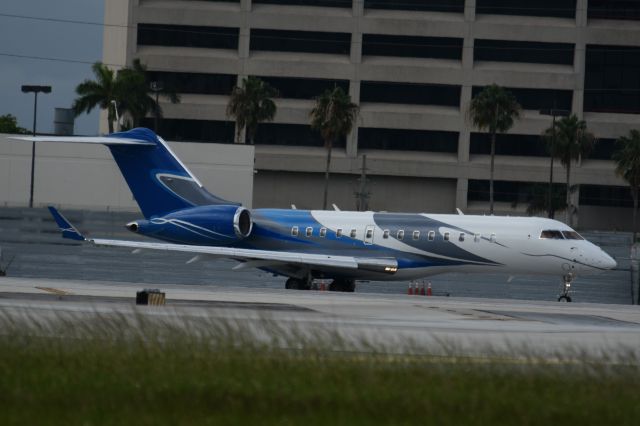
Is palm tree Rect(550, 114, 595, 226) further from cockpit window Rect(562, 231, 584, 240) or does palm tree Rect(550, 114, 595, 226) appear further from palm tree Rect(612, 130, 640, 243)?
cockpit window Rect(562, 231, 584, 240)

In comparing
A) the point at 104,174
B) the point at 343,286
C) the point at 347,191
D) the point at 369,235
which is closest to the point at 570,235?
the point at 369,235

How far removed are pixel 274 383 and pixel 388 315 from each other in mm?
11399

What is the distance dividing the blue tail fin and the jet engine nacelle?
506 millimetres

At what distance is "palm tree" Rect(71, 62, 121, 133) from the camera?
85000 mm

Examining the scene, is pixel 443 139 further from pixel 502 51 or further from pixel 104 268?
pixel 104 268

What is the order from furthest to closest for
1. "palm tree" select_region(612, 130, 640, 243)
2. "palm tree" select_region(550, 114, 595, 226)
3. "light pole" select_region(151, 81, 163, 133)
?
"palm tree" select_region(550, 114, 595, 226) < "light pole" select_region(151, 81, 163, 133) < "palm tree" select_region(612, 130, 640, 243)

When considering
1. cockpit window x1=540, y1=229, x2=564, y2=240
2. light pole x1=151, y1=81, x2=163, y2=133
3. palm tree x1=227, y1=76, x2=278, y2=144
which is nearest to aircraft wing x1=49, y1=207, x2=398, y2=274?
cockpit window x1=540, y1=229, x2=564, y2=240

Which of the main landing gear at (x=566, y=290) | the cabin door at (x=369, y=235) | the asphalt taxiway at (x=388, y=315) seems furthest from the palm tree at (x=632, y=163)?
the asphalt taxiway at (x=388, y=315)

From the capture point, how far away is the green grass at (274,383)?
30.5 ft

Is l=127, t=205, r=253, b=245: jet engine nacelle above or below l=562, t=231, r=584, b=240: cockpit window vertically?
below

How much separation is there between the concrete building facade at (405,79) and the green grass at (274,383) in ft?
251

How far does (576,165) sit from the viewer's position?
91.2 meters

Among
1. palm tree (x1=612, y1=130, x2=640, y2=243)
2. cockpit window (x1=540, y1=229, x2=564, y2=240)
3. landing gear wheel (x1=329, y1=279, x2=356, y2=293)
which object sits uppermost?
palm tree (x1=612, y1=130, x2=640, y2=243)

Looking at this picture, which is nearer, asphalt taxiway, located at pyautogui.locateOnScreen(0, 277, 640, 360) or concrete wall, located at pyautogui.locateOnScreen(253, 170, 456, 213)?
asphalt taxiway, located at pyautogui.locateOnScreen(0, 277, 640, 360)
